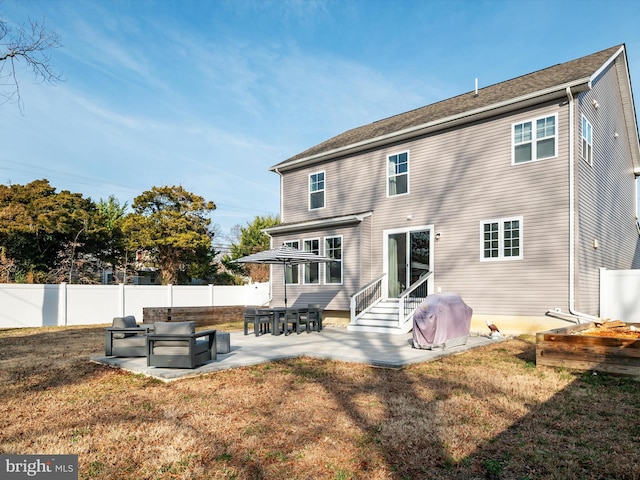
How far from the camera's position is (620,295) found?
11695 millimetres

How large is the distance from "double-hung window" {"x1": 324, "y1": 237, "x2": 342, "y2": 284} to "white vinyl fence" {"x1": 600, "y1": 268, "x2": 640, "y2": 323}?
304 inches

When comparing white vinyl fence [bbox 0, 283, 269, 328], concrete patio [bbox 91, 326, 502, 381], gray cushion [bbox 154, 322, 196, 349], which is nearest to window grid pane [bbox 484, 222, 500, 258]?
concrete patio [bbox 91, 326, 502, 381]

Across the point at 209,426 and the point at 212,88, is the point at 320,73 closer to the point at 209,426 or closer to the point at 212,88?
the point at 212,88

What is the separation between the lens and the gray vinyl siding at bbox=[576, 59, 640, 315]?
10.9m

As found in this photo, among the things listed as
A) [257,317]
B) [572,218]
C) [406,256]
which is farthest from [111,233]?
[572,218]

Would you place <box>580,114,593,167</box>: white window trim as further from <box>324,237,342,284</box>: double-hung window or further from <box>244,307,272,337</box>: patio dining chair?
<box>244,307,272,337</box>: patio dining chair

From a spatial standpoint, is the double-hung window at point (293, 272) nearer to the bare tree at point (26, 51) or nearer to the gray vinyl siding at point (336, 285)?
the gray vinyl siding at point (336, 285)

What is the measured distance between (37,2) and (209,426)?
474 inches

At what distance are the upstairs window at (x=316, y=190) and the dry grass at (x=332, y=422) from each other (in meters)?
9.83

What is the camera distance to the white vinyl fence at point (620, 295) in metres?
11.4

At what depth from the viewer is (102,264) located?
26109 mm

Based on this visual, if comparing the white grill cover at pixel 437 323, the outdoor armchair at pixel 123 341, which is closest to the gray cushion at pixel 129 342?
the outdoor armchair at pixel 123 341

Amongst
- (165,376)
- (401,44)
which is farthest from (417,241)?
(165,376)

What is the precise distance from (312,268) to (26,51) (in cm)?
1046
